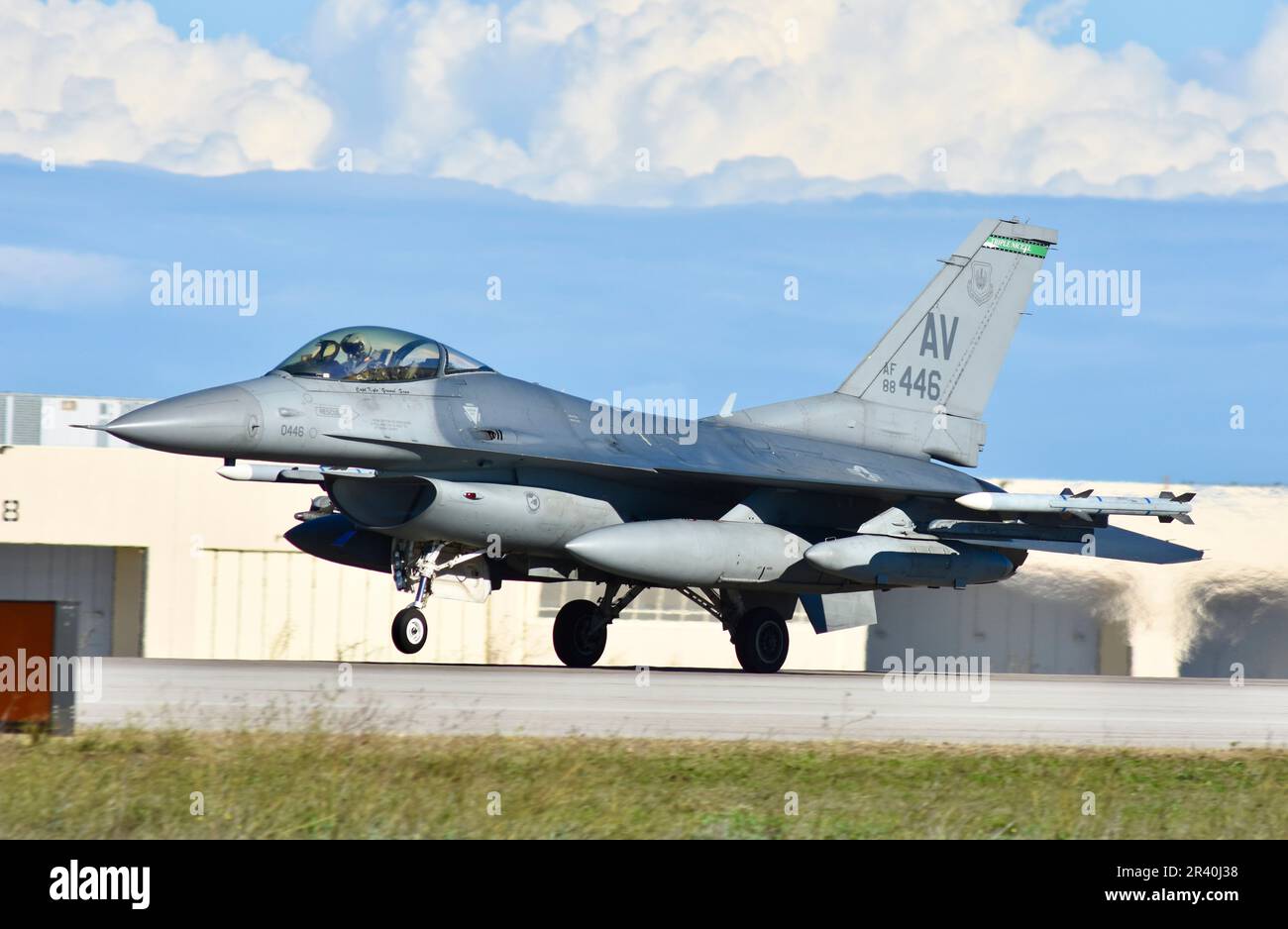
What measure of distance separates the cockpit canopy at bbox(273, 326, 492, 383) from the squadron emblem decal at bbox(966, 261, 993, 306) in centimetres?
786

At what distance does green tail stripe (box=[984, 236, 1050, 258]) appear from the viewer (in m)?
19.7

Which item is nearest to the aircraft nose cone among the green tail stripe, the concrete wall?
the green tail stripe

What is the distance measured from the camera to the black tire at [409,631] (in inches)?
553

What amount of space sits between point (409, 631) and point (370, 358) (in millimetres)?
2605

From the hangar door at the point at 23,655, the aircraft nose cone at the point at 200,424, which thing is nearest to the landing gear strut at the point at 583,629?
the aircraft nose cone at the point at 200,424

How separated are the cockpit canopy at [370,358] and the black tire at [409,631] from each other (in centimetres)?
224

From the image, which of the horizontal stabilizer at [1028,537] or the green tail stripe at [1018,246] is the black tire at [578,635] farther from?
the green tail stripe at [1018,246]

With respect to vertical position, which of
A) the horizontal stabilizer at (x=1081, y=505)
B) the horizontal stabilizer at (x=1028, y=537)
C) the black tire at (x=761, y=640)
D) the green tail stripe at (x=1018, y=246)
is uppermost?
the green tail stripe at (x=1018, y=246)

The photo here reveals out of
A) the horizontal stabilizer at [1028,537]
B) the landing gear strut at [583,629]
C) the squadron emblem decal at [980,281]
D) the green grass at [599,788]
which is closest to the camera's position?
the green grass at [599,788]

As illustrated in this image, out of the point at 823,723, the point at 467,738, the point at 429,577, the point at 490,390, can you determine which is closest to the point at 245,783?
the point at 467,738

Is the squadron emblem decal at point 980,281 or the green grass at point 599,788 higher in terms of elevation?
the squadron emblem decal at point 980,281

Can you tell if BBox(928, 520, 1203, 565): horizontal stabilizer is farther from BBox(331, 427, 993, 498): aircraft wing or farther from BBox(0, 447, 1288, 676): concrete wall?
BBox(0, 447, 1288, 676): concrete wall
